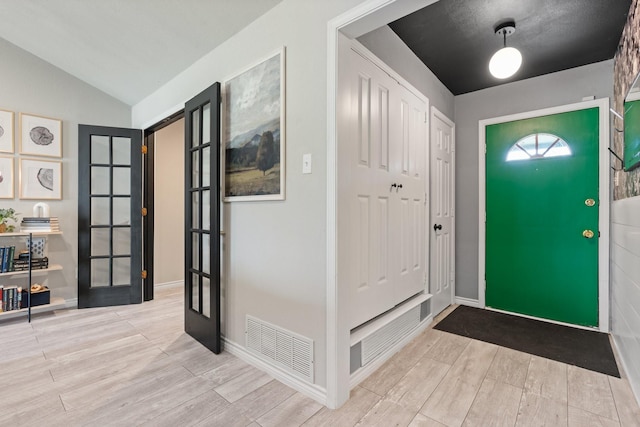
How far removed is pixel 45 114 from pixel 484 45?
4392 millimetres

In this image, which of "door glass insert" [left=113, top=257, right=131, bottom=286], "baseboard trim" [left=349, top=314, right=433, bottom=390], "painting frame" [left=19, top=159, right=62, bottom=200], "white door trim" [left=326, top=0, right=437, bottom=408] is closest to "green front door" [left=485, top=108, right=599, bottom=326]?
"baseboard trim" [left=349, top=314, right=433, bottom=390]

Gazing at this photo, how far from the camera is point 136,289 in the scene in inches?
137

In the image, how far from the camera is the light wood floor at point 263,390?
5.10 ft

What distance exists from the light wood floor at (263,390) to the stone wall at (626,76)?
50.3 inches

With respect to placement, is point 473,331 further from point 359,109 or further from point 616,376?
point 359,109

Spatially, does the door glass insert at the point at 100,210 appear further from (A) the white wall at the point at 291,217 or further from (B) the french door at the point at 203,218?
(A) the white wall at the point at 291,217

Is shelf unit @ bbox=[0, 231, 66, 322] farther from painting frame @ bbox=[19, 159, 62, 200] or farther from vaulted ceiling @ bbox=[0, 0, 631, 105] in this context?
Answer: vaulted ceiling @ bbox=[0, 0, 631, 105]

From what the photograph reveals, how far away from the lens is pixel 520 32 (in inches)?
92.4

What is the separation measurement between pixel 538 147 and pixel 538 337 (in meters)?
1.82

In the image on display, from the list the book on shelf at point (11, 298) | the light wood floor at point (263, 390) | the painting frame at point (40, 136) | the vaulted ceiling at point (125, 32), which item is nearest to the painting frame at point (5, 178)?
the painting frame at point (40, 136)

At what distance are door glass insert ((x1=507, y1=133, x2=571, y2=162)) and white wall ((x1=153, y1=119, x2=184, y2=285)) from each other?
4135mm

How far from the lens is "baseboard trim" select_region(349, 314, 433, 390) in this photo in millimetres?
1849

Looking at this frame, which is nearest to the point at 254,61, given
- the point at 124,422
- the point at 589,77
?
the point at 124,422

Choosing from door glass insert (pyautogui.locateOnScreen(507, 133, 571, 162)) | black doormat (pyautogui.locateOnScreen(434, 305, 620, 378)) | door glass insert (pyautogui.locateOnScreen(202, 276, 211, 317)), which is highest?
door glass insert (pyautogui.locateOnScreen(507, 133, 571, 162))
